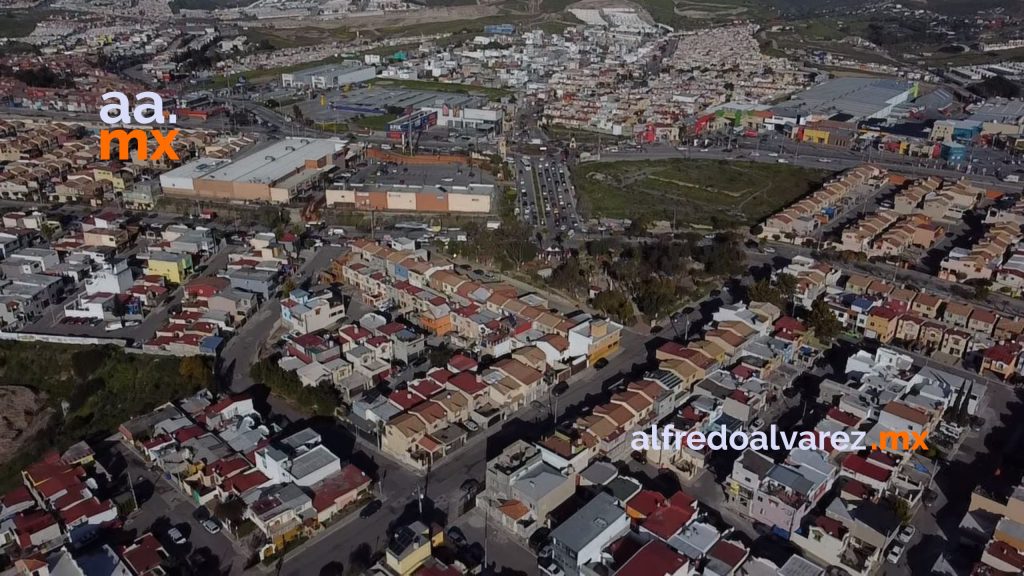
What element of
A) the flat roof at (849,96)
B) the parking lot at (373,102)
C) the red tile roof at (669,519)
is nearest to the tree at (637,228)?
the red tile roof at (669,519)

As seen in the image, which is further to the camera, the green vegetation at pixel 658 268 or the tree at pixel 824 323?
the green vegetation at pixel 658 268

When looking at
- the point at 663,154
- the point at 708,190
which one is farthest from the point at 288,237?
the point at 663,154

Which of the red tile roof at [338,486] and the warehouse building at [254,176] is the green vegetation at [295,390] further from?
the warehouse building at [254,176]

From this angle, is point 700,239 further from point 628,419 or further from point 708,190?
point 628,419

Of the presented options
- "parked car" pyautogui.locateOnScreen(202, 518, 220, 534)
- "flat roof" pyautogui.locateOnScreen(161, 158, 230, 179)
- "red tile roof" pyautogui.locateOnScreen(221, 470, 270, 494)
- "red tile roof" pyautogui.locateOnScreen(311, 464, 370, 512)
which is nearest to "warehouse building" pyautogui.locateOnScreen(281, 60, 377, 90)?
"flat roof" pyautogui.locateOnScreen(161, 158, 230, 179)

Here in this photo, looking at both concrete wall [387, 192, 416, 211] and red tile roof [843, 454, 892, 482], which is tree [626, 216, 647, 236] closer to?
concrete wall [387, 192, 416, 211]

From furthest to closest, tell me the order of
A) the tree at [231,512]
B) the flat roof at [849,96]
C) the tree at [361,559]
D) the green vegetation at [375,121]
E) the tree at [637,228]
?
the flat roof at [849,96], the green vegetation at [375,121], the tree at [637,228], the tree at [231,512], the tree at [361,559]

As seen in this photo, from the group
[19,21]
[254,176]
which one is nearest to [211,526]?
[254,176]

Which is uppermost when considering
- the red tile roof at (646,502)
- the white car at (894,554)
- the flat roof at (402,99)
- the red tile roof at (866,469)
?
the flat roof at (402,99)
